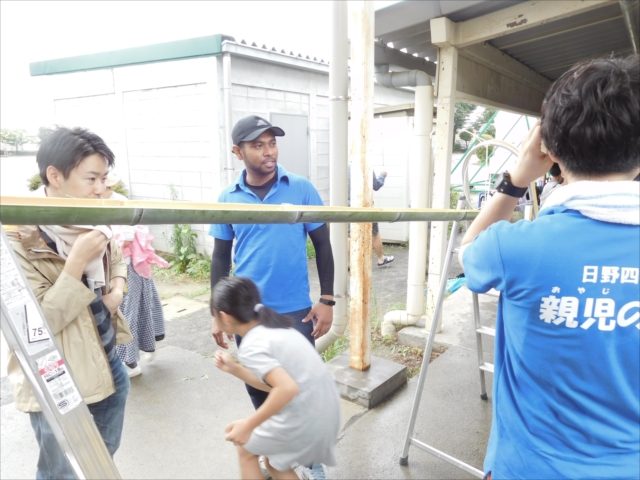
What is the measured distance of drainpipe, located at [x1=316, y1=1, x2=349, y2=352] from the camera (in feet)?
9.47

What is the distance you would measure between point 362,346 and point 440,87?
2.24 m

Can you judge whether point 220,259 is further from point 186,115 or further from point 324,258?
point 186,115

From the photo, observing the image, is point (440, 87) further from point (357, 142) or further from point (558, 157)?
point (558, 157)

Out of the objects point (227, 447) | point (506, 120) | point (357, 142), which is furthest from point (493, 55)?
point (506, 120)

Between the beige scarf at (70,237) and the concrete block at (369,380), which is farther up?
the beige scarf at (70,237)

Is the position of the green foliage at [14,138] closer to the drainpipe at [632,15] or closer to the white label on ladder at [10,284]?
the white label on ladder at [10,284]

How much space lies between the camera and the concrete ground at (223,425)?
8.57 feet

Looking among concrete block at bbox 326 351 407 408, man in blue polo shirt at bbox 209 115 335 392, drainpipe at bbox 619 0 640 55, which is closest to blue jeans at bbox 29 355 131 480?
man in blue polo shirt at bbox 209 115 335 392

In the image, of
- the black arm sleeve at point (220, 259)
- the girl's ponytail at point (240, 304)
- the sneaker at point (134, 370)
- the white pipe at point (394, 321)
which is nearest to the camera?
the girl's ponytail at point (240, 304)

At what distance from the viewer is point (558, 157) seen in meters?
1.00

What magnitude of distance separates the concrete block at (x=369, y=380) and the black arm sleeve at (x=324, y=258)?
3.48ft

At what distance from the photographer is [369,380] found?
3252 millimetres

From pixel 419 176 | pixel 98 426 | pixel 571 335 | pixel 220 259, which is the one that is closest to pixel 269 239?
pixel 220 259

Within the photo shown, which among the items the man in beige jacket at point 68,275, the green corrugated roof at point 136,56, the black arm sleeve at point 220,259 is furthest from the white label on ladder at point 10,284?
the green corrugated roof at point 136,56
